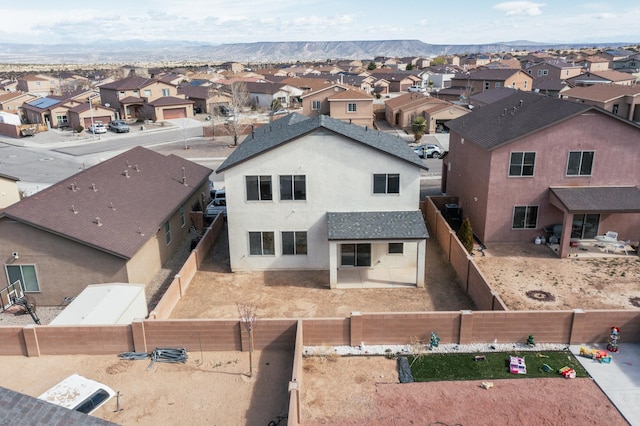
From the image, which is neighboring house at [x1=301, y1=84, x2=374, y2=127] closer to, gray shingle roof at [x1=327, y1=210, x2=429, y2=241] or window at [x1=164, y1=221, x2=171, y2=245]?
window at [x1=164, y1=221, x2=171, y2=245]

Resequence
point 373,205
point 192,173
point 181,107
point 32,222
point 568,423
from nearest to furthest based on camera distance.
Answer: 1. point 568,423
2. point 32,222
3. point 373,205
4. point 192,173
5. point 181,107

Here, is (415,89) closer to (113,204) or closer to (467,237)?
(467,237)

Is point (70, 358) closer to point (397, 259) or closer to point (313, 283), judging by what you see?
point (313, 283)

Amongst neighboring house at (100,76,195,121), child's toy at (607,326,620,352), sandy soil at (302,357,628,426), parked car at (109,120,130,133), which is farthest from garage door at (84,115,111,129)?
child's toy at (607,326,620,352)

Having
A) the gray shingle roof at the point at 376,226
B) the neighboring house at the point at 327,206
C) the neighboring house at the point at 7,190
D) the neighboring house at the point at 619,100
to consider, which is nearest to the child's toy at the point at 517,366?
the neighboring house at the point at 327,206

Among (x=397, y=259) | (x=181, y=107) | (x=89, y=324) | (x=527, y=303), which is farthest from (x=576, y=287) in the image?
(x=181, y=107)

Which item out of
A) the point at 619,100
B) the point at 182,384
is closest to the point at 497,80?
the point at 619,100

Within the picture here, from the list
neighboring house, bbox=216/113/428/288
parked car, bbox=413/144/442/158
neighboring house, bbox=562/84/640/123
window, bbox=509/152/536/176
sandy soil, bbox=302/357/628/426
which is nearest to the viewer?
sandy soil, bbox=302/357/628/426
